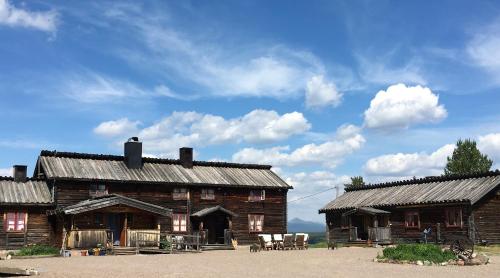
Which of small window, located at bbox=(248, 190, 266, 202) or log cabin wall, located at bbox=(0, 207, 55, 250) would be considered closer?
log cabin wall, located at bbox=(0, 207, 55, 250)

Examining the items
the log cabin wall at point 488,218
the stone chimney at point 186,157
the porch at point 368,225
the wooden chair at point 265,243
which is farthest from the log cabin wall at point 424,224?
the stone chimney at point 186,157

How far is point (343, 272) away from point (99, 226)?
853 inches

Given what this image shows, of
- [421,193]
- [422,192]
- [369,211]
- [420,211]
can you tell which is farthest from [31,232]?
[422,192]

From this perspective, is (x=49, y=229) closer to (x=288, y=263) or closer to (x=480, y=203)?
(x=288, y=263)

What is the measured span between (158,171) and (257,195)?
825cm

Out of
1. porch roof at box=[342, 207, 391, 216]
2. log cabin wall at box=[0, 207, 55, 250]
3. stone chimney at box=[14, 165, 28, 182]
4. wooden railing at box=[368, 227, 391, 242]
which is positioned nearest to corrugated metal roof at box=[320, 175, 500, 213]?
porch roof at box=[342, 207, 391, 216]

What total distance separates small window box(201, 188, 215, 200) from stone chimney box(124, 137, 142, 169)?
16.9ft

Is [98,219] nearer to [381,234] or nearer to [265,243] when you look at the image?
[265,243]

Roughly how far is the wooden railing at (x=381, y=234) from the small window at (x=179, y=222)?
44.6 ft

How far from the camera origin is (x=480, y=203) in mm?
38219

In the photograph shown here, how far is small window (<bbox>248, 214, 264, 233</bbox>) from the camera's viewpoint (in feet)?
153

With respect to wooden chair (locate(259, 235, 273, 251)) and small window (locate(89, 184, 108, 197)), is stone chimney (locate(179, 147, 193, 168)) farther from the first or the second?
wooden chair (locate(259, 235, 273, 251))

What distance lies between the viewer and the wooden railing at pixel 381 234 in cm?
4197

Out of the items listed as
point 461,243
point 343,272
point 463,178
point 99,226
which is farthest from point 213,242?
point 343,272
